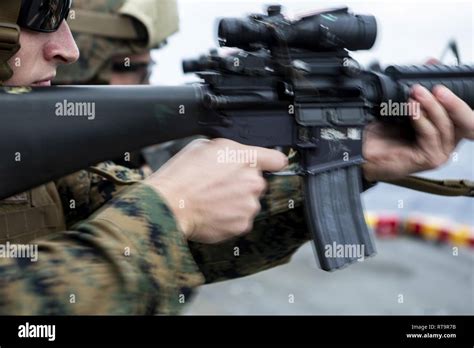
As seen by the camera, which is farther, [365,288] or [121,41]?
[365,288]

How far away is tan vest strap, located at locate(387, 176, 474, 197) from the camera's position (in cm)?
220

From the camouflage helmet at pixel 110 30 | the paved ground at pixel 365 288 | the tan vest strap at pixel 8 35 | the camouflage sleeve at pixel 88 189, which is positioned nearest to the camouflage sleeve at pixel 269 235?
the camouflage sleeve at pixel 88 189

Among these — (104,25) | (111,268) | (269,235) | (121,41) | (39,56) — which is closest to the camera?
(111,268)

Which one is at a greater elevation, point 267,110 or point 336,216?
point 267,110

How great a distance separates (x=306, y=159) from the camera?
1777 mm

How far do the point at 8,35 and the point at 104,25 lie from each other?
1968 millimetres

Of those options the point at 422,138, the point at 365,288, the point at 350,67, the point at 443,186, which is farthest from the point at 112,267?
the point at 365,288

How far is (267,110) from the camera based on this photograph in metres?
1.73

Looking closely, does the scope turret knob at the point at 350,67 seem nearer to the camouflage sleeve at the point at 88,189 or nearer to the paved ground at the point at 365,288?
the camouflage sleeve at the point at 88,189

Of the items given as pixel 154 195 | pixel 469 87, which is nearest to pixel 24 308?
pixel 154 195

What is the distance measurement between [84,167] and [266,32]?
1.78 ft

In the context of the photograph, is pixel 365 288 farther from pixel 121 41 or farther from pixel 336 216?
pixel 336 216

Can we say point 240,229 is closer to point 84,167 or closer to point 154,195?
point 154,195
